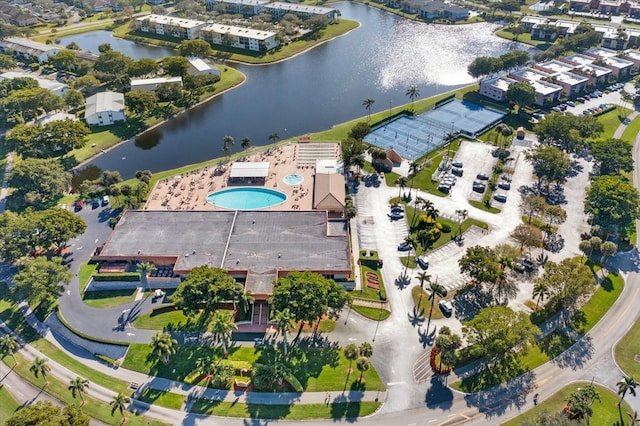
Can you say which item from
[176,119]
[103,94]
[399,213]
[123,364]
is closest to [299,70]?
[176,119]

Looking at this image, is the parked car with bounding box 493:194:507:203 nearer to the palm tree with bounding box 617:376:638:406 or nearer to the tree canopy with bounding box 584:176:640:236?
the tree canopy with bounding box 584:176:640:236

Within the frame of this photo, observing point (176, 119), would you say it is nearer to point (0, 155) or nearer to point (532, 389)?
point (0, 155)

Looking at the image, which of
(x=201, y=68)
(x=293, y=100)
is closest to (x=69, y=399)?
(x=293, y=100)

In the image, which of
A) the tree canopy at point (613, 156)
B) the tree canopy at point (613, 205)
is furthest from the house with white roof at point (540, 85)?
the tree canopy at point (613, 205)

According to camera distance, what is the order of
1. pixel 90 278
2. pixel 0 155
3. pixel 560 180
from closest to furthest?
pixel 90 278, pixel 560 180, pixel 0 155

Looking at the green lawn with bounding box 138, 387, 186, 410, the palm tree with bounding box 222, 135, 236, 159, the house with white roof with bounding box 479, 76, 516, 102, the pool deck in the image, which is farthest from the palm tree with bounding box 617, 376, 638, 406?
the house with white roof with bounding box 479, 76, 516, 102

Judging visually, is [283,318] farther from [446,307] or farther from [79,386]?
[79,386]
